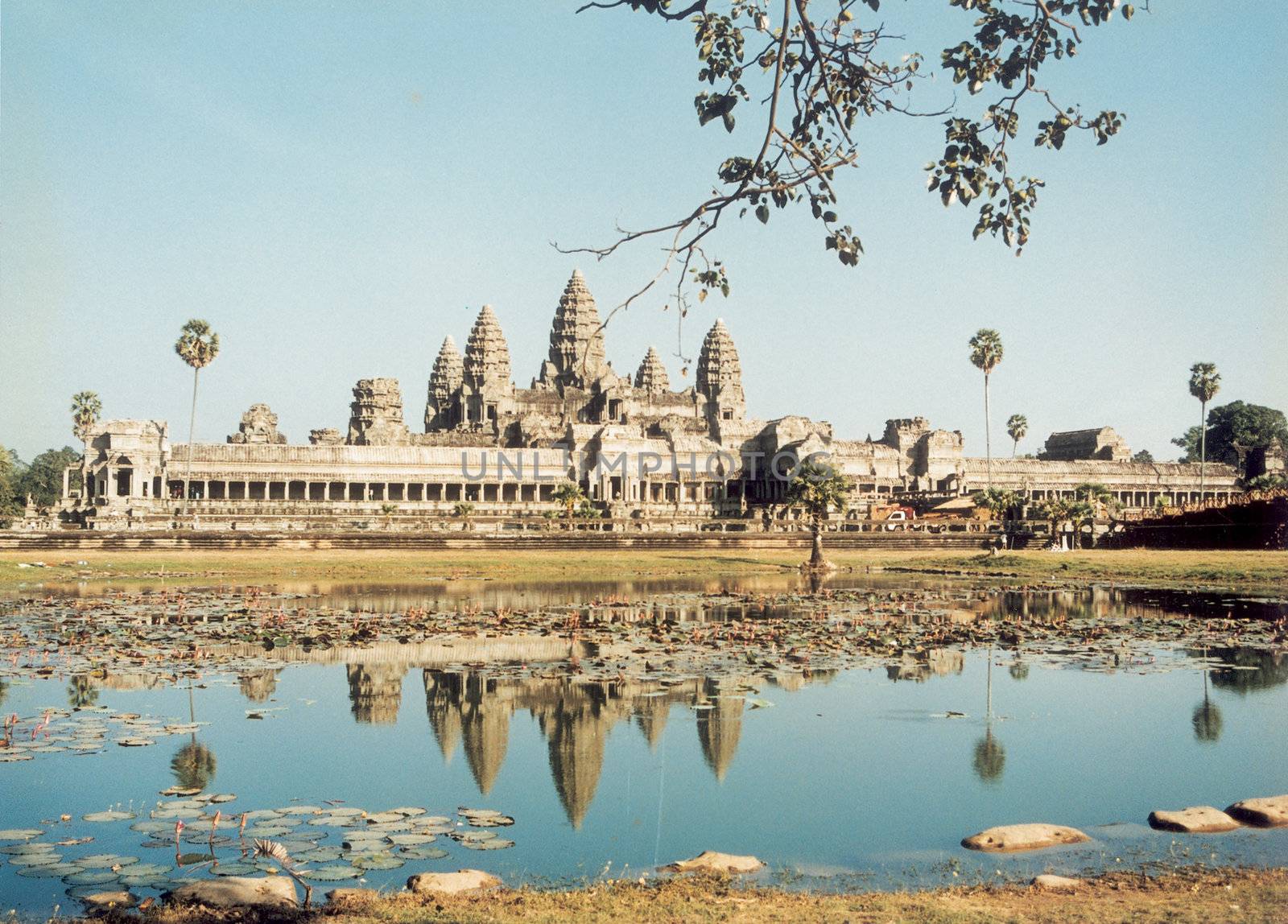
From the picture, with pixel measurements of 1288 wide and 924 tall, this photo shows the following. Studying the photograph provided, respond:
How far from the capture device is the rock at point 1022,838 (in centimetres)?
1001

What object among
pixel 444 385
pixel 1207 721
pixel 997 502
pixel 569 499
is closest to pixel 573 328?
pixel 444 385

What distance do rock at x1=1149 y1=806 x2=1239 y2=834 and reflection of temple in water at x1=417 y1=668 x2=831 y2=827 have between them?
440 centimetres

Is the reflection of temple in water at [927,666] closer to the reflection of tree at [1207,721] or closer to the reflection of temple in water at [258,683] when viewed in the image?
the reflection of tree at [1207,721]

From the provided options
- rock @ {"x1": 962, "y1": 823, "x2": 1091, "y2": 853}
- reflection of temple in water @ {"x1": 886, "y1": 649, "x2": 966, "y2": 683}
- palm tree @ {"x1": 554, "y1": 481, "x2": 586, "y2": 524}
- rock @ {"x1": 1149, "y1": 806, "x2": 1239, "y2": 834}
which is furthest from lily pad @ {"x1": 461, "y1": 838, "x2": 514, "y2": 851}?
palm tree @ {"x1": 554, "y1": 481, "x2": 586, "y2": 524}

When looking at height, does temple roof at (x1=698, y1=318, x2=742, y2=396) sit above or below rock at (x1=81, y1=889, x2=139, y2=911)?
above

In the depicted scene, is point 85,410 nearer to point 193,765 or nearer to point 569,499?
point 569,499

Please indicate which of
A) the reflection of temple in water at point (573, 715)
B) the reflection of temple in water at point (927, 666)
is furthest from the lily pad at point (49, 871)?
the reflection of temple in water at point (927, 666)

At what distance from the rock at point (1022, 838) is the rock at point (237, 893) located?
5.79m

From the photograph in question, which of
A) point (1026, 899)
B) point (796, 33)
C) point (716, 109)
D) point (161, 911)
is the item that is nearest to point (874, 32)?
point (796, 33)

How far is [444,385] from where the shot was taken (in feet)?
441

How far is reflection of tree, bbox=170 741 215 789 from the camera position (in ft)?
39.1

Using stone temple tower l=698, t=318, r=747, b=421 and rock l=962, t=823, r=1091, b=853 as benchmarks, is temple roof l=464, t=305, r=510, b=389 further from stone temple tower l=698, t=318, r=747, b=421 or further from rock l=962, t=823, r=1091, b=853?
rock l=962, t=823, r=1091, b=853

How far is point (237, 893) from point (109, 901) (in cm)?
91

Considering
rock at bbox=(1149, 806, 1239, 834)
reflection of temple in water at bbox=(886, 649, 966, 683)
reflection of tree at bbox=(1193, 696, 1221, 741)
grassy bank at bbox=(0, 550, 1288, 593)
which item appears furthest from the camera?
grassy bank at bbox=(0, 550, 1288, 593)
